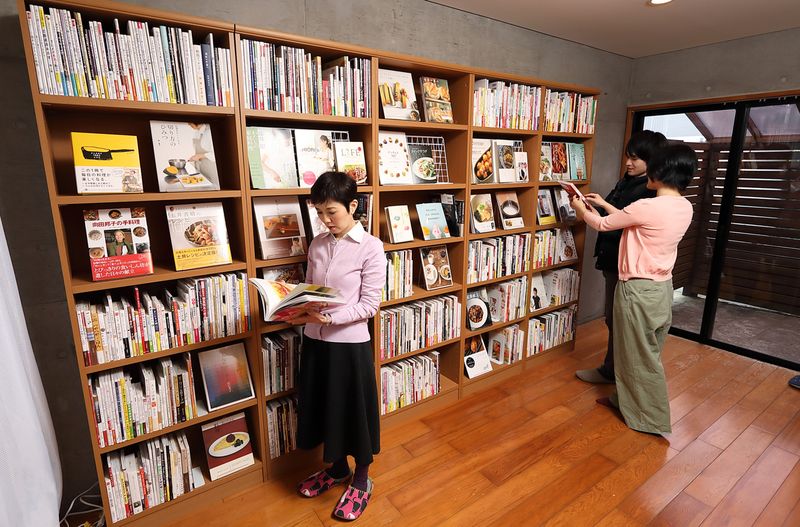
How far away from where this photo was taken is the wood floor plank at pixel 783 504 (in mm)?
1904

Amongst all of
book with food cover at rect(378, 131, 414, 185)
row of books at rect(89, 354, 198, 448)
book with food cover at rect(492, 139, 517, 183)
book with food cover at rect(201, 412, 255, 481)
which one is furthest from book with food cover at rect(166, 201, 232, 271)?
book with food cover at rect(492, 139, 517, 183)

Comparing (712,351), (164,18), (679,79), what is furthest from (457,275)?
(679,79)

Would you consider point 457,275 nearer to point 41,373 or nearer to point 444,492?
point 444,492

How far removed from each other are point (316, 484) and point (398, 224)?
1.39m

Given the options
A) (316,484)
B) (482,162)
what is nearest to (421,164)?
(482,162)

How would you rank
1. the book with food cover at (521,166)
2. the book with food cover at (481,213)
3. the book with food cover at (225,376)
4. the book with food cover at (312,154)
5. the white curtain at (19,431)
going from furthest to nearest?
the book with food cover at (521,166) < the book with food cover at (481,213) < the book with food cover at (312,154) < the book with food cover at (225,376) < the white curtain at (19,431)

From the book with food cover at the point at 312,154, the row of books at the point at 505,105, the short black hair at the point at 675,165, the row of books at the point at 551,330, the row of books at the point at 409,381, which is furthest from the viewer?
the row of books at the point at 551,330

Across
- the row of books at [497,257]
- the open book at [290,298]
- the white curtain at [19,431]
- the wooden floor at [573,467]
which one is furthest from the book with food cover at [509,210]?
the white curtain at [19,431]

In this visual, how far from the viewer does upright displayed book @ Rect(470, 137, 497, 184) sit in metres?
2.70

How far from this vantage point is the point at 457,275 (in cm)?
275

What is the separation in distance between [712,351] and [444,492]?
A: 291 centimetres

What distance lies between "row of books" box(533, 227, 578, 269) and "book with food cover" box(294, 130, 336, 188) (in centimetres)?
173

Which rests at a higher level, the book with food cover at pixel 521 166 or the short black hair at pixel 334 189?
the book with food cover at pixel 521 166

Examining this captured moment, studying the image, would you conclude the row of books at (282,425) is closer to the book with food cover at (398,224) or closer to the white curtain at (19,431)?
the white curtain at (19,431)
